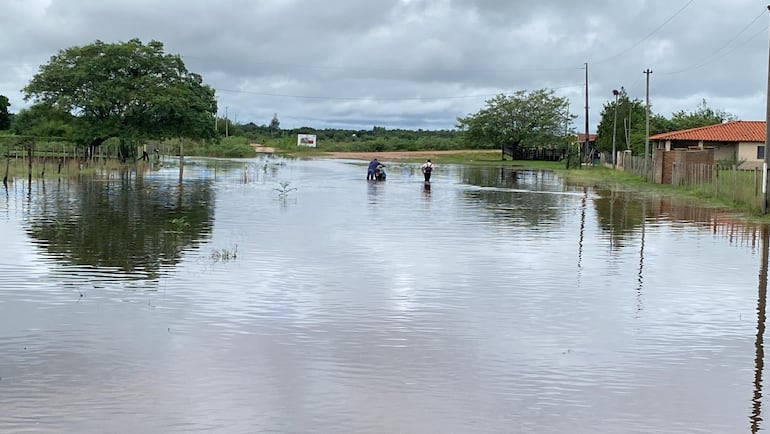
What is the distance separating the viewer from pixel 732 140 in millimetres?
68250

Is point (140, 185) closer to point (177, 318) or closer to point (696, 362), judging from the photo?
point (177, 318)

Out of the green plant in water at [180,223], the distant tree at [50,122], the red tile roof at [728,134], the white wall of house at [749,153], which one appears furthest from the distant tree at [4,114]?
Answer: the green plant in water at [180,223]

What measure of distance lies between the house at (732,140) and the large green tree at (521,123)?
3390cm

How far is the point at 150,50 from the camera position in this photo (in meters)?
60.7

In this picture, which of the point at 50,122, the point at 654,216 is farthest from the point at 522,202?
the point at 50,122

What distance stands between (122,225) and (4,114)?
90023 mm

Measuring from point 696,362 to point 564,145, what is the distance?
10114cm

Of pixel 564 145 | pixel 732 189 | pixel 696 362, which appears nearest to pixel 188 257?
pixel 696 362

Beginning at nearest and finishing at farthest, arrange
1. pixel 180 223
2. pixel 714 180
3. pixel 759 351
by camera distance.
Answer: pixel 759 351, pixel 180 223, pixel 714 180

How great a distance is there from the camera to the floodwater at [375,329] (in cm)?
749

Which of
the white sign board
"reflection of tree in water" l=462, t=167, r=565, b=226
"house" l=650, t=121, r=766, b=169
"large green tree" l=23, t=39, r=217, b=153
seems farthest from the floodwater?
A: the white sign board

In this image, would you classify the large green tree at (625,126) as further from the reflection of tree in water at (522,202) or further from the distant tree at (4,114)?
the distant tree at (4,114)

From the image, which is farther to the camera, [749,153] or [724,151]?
[724,151]

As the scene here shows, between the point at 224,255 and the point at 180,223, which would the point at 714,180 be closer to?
the point at 180,223
